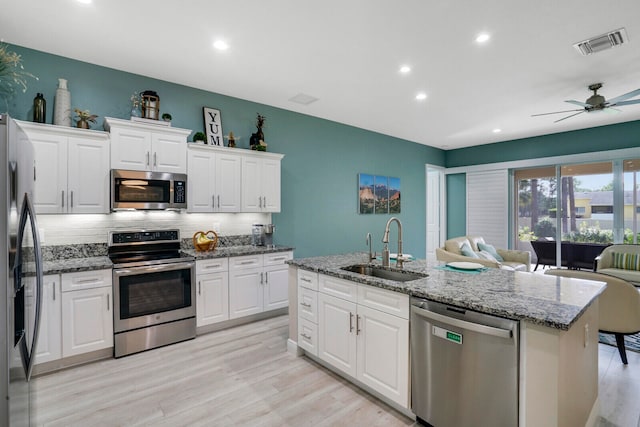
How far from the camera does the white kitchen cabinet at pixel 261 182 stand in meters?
4.18

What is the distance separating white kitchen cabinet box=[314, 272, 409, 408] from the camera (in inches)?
83.2

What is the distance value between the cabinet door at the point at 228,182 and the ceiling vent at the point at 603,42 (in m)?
3.74

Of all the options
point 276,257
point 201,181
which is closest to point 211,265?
point 276,257

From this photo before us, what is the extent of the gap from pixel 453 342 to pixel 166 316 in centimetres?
283

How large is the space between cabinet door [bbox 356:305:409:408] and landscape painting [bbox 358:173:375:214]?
12.4 ft

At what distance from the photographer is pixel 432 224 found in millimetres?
7812

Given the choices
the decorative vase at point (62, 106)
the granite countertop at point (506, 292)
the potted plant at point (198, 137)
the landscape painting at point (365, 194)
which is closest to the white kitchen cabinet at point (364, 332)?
the granite countertop at point (506, 292)

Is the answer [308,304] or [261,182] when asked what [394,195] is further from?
[308,304]

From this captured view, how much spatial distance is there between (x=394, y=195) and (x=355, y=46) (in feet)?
13.4

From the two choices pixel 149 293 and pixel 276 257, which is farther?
pixel 276 257

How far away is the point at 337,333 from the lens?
102 inches

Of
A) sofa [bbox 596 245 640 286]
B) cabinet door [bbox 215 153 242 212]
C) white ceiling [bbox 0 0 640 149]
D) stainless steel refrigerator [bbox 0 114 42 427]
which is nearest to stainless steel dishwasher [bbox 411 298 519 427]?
stainless steel refrigerator [bbox 0 114 42 427]

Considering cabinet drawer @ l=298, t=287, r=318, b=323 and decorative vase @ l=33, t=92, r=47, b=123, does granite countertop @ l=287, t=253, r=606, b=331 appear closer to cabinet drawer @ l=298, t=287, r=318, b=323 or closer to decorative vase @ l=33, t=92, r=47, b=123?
cabinet drawer @ l=298, t=287, r=318, b=323

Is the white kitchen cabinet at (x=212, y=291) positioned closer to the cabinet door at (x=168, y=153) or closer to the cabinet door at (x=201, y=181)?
the cabinet door at (x=201, y=181)
